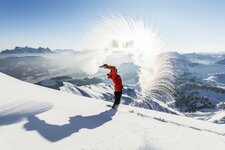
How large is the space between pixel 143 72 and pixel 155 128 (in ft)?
278

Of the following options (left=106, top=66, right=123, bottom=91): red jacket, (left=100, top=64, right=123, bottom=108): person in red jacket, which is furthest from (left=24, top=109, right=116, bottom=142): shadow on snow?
(left=106, top=66, right=123, bottom=91): red jacket

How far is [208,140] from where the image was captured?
471 inches

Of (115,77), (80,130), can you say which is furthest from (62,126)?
(115,77)

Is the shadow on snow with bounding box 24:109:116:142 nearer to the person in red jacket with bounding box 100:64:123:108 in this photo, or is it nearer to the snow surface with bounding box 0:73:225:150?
the snow surface with bounding box 0:73:225:150

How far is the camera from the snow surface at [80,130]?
9414 millimetres

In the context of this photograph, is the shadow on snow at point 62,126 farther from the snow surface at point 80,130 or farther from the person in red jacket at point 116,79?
the person in red jacket at point 116,79

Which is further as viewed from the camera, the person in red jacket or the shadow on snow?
the person in red jacket

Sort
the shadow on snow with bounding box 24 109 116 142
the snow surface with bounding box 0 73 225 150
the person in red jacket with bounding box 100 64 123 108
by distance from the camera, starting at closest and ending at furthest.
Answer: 1. the snow surface with bounding box 0 73 225 150
2. the shadow on snow with bounding box 24 109 116 142
3. the person in red jacket with bounding box 100 64 123 108

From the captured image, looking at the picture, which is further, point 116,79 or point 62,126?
point 116,79

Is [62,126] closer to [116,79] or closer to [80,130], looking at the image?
[80,130]

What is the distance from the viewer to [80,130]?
1099 centimetres

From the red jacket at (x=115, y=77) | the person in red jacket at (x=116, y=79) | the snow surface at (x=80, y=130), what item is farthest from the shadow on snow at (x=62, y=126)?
the red jacket at (x=115, y=77)

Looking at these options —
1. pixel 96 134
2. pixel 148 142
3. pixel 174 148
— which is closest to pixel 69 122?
pixel 96 134

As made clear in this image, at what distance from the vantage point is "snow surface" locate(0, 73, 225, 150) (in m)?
9.41
